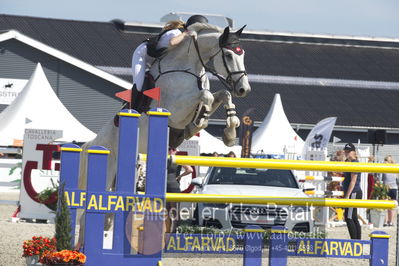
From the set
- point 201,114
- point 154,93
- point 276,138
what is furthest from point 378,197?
point 154,93

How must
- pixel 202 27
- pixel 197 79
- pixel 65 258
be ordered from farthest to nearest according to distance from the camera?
pixel 202 27, pixel 197 79, pixel 65 258

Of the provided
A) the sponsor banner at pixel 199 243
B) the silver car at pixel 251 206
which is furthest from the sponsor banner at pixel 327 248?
the silver car at pixel 251 206

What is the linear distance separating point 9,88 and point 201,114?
20.6 m

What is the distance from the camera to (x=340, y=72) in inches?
1391

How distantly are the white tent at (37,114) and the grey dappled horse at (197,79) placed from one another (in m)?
9.00

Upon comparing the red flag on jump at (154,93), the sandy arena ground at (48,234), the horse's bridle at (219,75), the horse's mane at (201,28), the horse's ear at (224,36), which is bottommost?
the sandy arena ground at (48,234)

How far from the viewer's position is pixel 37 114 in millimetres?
17000

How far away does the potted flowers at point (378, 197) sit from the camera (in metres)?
15.3

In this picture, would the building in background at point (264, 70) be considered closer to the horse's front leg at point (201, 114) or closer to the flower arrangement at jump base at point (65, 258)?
the horse's front leg at point (201, 114)

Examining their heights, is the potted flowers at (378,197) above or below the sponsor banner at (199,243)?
above

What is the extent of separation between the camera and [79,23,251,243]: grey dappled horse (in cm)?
700

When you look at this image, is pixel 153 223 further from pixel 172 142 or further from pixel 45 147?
pixel 45 147

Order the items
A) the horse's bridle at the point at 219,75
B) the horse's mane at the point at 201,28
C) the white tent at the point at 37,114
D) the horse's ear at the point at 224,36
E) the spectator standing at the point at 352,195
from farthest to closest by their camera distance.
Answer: the white tent at the point at 37,114
the spectator standing at the point at 352,195
the horse's mane at the point at 201,28
the horse's ear at the point at 224,36
the horse's bridle at the point at 219,75

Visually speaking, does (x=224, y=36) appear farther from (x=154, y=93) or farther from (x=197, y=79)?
(x=154, y=93)
